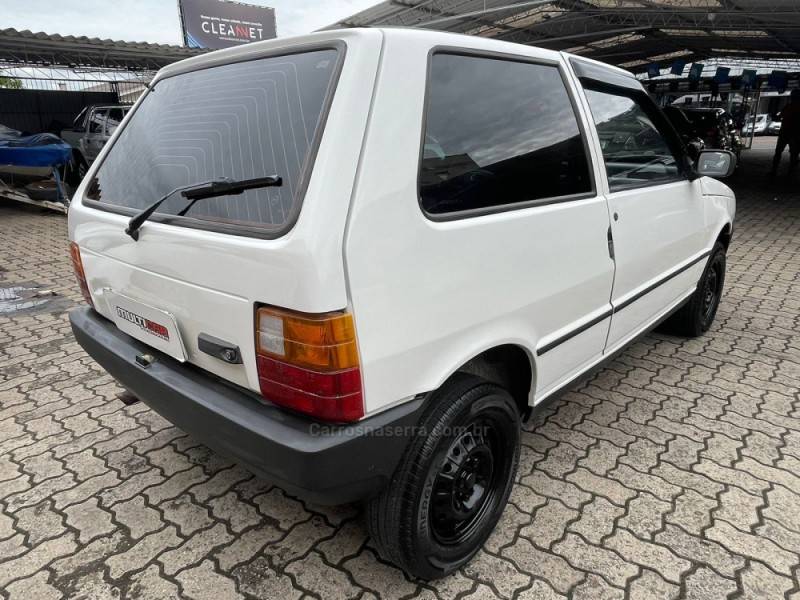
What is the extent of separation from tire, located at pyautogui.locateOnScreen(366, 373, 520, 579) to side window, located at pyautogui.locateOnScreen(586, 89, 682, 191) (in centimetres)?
120

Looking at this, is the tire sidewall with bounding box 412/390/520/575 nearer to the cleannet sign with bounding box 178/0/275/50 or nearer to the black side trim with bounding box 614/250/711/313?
the black side trim with bounding box 614/250/711/313

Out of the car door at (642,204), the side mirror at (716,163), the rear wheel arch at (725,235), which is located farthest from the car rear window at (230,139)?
the rear wheel arch at (725,235)

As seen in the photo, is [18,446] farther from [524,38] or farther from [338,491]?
[524,38]

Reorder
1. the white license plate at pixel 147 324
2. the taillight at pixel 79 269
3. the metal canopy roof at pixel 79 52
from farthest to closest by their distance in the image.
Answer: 1. the metal canopy roof at pixel 79 52
2. the taillight at pixel 79 269
3. the white license plate at pixel 147 324

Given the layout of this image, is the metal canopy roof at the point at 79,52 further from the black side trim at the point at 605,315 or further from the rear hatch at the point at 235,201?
the black side trim at the point at 605,315

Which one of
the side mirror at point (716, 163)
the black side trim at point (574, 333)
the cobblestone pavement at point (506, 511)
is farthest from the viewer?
the side mirror at point (716, 163)

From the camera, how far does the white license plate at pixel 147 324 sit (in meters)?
1.74

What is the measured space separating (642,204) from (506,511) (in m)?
1.57

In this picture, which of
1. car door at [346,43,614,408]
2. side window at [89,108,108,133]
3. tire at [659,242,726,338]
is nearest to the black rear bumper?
car door at [346,43,614,408]

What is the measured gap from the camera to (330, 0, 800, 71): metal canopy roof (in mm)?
9852

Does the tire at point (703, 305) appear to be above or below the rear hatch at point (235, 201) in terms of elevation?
below

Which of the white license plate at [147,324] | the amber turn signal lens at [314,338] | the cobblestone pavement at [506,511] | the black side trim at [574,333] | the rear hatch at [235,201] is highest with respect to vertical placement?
the rear hatch at [235,201]

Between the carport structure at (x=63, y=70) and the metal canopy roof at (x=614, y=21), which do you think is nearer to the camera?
the metal canopy roof at (x=614, y=21)

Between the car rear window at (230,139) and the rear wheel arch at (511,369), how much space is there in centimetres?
91
